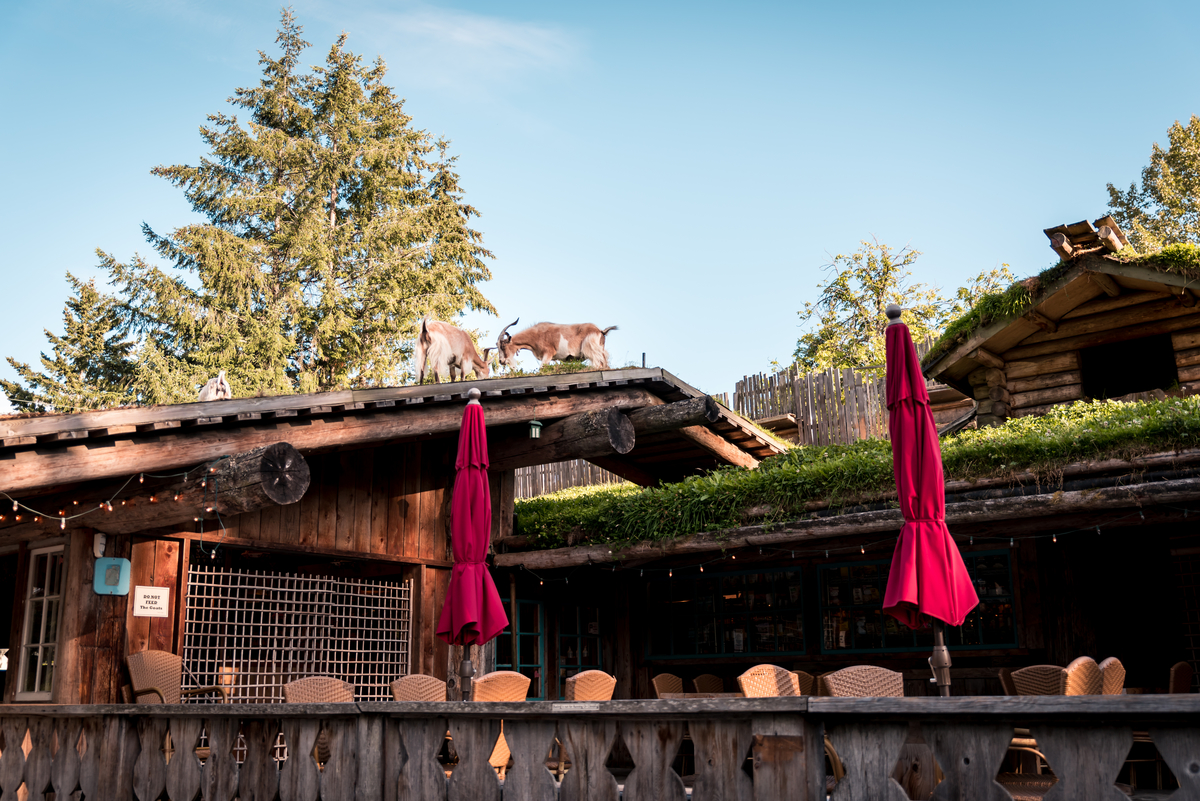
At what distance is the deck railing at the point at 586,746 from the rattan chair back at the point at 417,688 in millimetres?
2272

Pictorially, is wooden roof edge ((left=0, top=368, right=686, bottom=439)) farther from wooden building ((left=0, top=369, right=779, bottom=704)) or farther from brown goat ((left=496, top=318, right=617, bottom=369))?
brown goat ((left=496, top=318, right=617, bottom=369))

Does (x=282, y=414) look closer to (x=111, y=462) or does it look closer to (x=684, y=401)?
(x=111, y=462)

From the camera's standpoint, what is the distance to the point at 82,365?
26.6 m

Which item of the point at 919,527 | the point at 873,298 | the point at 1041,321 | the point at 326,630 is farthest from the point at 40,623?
the point at 873,298

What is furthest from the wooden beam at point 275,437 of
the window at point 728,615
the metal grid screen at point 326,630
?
the window at point 728,615

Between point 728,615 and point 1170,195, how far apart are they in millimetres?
24809

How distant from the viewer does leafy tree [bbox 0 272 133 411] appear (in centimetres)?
2394

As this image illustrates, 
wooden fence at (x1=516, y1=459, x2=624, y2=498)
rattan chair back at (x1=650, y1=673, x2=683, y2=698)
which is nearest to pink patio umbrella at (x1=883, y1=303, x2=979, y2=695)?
rattan chair back at (x1=650, y1=673, x2=683, y2=698)

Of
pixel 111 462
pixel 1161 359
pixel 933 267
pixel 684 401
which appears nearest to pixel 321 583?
pixel 111 462

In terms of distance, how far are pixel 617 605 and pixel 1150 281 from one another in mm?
7540

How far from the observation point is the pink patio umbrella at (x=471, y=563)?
21.1 feet

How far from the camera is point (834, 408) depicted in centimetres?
1501

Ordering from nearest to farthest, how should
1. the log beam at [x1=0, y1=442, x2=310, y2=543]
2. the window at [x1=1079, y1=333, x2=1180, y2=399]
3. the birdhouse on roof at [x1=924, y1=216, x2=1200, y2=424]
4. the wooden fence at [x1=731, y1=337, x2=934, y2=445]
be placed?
the log beam at [x1=0, y1=442, x2=310, y2=543] < the birdhouse on roof at [x1=924, y1=216, x2=1200, y2=424] < the window at [x1=1079, y1=333, x2=1180, y2=399] < the wooden fence at [x1=731, y1=337, x2=934, y2=445]

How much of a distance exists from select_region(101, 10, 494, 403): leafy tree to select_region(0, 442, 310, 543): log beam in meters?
14.6
